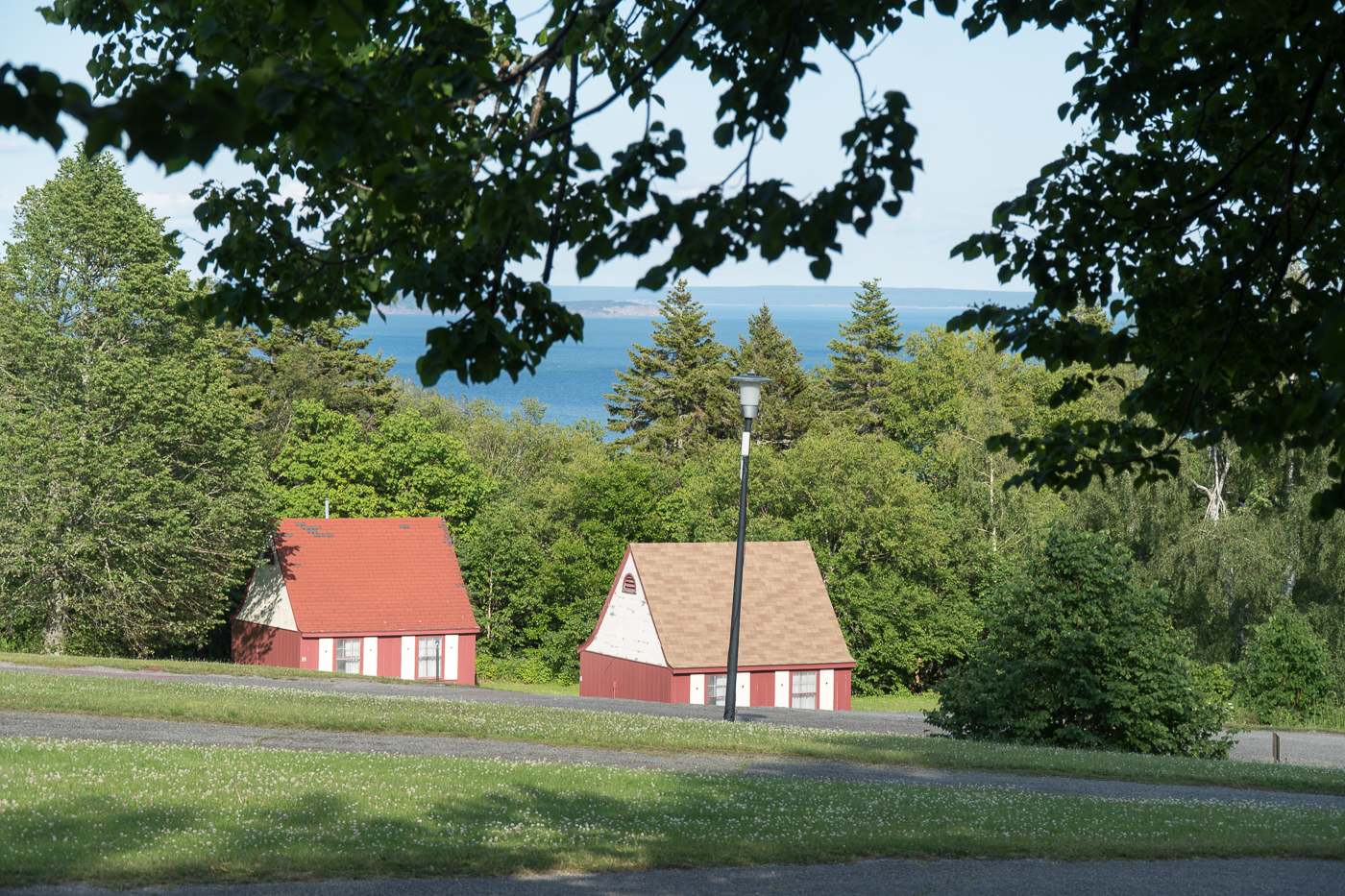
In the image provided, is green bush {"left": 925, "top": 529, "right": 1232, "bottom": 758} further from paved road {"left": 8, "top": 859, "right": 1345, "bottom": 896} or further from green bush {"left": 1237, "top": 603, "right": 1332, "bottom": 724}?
green bush {"left": 1237, "top": 603, "right": 1332, "bottom": 724}

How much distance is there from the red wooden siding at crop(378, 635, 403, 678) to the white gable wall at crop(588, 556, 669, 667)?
812 cm

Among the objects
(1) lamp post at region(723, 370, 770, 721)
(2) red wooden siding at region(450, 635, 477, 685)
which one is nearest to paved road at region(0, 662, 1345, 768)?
(1) lamp post at region(723, 370, 770, 721)

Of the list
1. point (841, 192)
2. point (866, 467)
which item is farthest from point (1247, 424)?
point (866, 467)

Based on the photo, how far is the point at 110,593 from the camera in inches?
1387

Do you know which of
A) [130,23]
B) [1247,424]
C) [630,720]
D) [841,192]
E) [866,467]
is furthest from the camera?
[866,467]

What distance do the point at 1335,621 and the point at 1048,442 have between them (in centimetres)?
3917

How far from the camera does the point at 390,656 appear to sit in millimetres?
43844

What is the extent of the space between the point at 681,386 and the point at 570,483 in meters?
15.1

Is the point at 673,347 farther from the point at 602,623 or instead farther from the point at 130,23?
the point at 130,23

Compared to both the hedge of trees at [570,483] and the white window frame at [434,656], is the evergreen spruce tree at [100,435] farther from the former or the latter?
the white window frame at [434,656]

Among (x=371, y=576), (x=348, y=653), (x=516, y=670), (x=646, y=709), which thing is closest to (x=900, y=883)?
(x=646, y=709)

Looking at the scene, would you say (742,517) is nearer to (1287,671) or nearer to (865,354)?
(1287,671)

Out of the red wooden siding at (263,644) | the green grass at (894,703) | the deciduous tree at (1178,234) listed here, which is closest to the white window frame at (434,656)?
the red wooden siding at (263,644)

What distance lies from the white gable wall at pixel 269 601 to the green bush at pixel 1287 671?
109 feet
